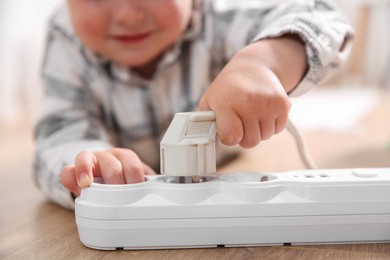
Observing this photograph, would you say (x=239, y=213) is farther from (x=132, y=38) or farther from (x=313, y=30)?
(x=132, y=38)

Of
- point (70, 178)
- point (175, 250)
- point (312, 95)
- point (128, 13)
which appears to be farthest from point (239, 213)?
point (312, 95)

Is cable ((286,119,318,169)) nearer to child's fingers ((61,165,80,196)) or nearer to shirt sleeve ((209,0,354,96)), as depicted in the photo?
shirt sleeve ((209,0,354,96))

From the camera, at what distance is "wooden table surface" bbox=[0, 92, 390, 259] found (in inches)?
17.1

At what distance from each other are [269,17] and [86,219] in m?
0.41

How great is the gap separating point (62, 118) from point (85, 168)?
0.28 meters

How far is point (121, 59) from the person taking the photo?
75cm

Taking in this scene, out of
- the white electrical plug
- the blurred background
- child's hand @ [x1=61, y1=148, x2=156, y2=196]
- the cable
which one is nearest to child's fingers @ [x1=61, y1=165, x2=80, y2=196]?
child's hand @ [x1=61, y1=148, x2=156, y2=196]

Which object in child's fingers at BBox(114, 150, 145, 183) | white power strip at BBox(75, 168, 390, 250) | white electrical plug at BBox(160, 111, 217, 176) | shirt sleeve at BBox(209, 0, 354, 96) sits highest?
shirt sleeve at BBox(209, 0, 354, 96)

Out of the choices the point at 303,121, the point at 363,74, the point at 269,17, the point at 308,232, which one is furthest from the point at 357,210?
the point at 363,74

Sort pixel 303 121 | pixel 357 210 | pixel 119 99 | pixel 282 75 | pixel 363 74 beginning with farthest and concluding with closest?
pixel 363 74 < pixel 303 121 < pixel 119 99 < pixel 282 75 < pixel 357 210

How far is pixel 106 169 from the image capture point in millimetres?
490

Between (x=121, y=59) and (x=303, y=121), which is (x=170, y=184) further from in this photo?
(x=303, y=121)

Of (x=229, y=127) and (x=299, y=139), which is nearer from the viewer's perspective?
(x=229, y=127)

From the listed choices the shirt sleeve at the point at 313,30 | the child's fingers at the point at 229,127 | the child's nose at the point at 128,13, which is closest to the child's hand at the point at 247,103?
the child's fingers at the point at 229,127
